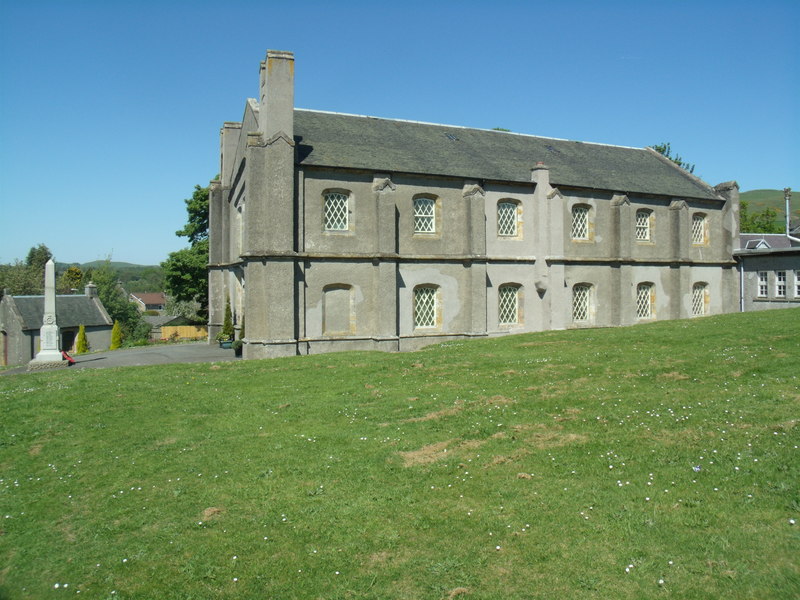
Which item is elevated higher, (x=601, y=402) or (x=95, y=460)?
(x=601, y=402)

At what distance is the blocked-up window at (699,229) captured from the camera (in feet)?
119

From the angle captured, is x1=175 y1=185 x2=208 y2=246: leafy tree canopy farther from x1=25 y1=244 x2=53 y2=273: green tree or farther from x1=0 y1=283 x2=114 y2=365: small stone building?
x1=25 y1=244 x2=53 y2=273: green tree

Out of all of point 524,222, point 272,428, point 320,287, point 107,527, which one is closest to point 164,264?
point 320,287

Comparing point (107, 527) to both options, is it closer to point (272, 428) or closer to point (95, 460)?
point (95, 460)

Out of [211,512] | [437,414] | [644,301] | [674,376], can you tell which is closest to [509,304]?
[644,301]

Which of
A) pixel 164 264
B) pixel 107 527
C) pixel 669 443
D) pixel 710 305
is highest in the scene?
pixel 164 264

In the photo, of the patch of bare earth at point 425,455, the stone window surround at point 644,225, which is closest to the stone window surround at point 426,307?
the stone window surround at point 644,225

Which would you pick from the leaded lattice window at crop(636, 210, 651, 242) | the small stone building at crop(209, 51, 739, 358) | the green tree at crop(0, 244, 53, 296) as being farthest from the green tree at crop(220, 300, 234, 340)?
the green tree at crop(0, 244, 53, 296)

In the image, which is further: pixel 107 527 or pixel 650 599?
pixel 107 527

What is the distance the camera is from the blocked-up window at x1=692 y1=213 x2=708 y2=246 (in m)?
36.2

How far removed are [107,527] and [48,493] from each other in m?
2.36

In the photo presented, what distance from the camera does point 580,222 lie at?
32438mm

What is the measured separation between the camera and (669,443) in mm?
9656

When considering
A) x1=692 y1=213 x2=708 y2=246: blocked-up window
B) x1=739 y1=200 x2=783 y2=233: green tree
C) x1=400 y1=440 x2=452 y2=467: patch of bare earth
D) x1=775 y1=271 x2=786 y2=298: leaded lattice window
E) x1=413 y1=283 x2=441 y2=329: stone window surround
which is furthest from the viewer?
x1=739 y1=200 x2=783 y2=233: green tree
